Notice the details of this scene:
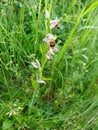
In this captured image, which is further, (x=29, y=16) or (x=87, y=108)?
(x=29, y=16)

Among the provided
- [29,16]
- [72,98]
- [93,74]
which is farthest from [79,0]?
[72,98]

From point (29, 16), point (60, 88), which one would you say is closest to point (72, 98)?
point (60, 88)

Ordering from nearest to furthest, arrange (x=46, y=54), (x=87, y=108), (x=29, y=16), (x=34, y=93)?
(x=46, y=54) → (x=34, y=93) → (x=87, y=108) → (x=29, y=16)

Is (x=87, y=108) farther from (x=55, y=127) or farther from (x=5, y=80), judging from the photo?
(x=5, y=80)

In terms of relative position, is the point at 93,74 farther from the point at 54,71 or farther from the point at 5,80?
the point at 5,80

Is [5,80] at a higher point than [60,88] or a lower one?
higher

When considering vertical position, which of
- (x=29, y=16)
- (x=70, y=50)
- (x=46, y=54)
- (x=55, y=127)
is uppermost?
(x=29, y=16)

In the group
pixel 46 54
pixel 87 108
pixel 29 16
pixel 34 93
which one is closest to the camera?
pixel 46 54
